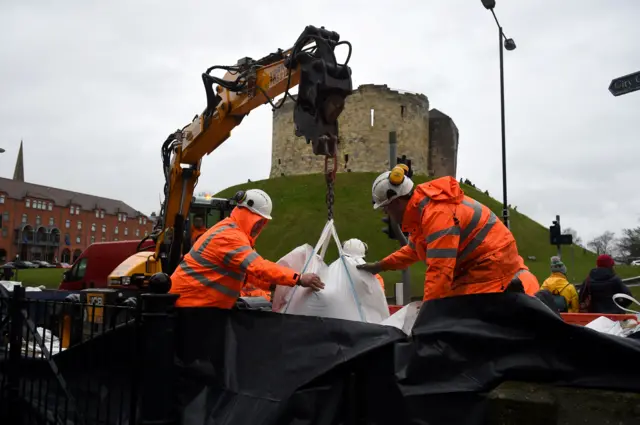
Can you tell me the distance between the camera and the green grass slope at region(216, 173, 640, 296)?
117 ft

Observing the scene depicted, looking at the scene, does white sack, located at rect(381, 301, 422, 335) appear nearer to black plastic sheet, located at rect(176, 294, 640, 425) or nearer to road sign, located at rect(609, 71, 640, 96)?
black plastic sheet, located at rect(176, 294, 640, 425)

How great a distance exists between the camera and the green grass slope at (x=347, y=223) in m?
35.7

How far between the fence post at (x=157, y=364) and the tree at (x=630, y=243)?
62004mm

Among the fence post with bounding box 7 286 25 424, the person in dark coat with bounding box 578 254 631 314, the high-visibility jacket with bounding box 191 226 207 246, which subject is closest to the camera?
the fence post with bounding box 7 286 25 424

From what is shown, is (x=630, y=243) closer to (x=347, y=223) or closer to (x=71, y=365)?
(x=347, y=223)

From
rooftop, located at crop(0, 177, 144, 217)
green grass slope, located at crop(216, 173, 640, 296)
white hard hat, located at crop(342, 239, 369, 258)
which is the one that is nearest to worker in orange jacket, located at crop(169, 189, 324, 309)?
white hard hat, located at crop(342, 239, 369, 258)

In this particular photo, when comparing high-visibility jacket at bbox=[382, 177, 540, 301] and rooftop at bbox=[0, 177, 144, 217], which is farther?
rooftop at bbox=[0, 177, 144, 217]

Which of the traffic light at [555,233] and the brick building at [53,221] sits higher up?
the brick building at [53,221]

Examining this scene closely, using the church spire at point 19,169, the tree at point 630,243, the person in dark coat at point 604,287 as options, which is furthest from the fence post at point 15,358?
the church spire at point 19,169

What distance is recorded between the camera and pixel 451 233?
130 inches

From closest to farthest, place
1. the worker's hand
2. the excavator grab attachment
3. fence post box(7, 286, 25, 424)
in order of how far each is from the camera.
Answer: the worker's hand < fence post box(7, 286, 25, 424) < the excavator grab attachment

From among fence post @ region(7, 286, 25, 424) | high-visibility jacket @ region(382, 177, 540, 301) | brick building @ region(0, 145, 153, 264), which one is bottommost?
fence post @ region(7, 286, 25, 424)

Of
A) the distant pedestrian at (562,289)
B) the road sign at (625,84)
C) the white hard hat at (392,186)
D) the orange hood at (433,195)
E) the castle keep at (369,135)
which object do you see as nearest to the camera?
the orange hood at (433,195)

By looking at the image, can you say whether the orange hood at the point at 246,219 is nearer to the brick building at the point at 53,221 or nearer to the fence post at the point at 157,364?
the fence post at the point at 157,364
